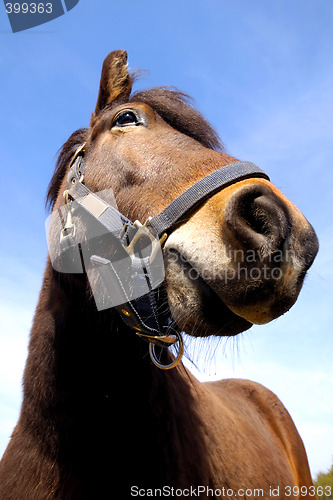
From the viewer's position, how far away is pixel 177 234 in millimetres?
2002

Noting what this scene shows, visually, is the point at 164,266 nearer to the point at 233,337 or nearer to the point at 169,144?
the point at 233,337

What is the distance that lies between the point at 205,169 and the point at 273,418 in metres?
4.21

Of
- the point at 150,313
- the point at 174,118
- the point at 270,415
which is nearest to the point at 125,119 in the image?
the point at 174,118

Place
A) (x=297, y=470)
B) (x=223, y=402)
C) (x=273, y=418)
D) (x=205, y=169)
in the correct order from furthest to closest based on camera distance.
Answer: (x=273, y=418) → (x=297, y=470) → (x=223, y=402) → (x=205, y=169)

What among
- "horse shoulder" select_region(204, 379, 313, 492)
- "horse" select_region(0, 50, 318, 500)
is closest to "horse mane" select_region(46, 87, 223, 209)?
"horse" select_region(0, 50, 318, 500)

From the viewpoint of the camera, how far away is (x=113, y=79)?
314 centimetres

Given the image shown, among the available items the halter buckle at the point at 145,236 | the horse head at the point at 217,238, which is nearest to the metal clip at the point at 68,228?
the horse head at the point at 217,238

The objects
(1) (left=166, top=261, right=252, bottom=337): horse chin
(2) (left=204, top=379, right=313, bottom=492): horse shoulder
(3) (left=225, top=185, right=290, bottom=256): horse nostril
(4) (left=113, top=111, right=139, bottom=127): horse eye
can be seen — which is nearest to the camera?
(3) (left=225, top=185, right=290, bottom=256): horse nostril

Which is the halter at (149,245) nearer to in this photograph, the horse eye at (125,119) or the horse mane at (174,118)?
the horse eye at (125,119)

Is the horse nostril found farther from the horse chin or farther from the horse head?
the horse chin

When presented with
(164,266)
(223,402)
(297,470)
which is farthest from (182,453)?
(297,470)

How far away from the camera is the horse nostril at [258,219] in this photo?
1.73 m

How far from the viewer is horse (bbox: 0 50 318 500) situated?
180 centimetres

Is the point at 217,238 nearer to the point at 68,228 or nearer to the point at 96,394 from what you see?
the point at 68,228
